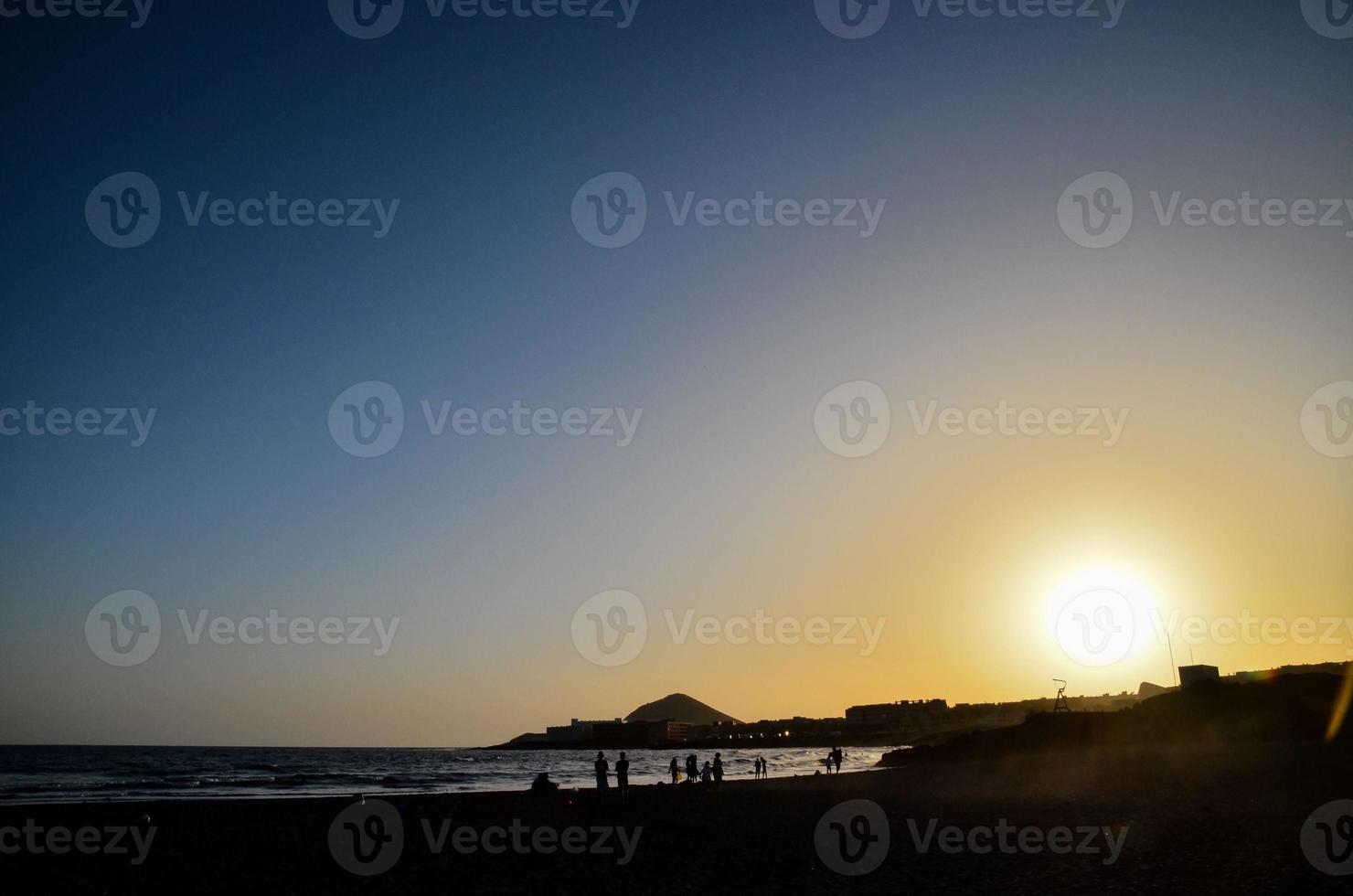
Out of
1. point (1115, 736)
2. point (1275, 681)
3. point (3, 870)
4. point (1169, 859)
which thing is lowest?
point (3, 870)

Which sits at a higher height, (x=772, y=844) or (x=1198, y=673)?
(x=1198, y=673)

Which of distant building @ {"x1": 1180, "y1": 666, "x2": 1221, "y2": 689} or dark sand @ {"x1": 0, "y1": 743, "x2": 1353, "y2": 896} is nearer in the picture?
dark sand @ {"x1": 0, "y1": 743, "x2": 1353, "y2": 896}

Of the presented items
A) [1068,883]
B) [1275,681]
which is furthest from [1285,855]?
[1275,681]

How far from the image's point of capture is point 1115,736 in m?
62.1

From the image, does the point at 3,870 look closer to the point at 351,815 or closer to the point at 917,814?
the point at 351,815

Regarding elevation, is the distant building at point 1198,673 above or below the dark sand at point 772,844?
above

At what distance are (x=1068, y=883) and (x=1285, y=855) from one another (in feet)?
15.9

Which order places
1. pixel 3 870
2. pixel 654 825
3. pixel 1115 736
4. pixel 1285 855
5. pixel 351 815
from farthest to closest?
pixel 1115 736 → pixel 351 815 → pixel 654 825 → pixel 3 870 → pixel 1285 855

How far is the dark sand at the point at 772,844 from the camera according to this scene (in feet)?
49.0

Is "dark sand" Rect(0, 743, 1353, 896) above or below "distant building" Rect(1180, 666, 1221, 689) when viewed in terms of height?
below

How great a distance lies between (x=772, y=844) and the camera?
20594 millimetres

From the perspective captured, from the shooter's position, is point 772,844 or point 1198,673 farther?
point 1198,673

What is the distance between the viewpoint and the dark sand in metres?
14.9

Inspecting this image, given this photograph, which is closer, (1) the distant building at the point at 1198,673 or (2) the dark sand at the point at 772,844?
(2) the dark sand at the point at 772,844
